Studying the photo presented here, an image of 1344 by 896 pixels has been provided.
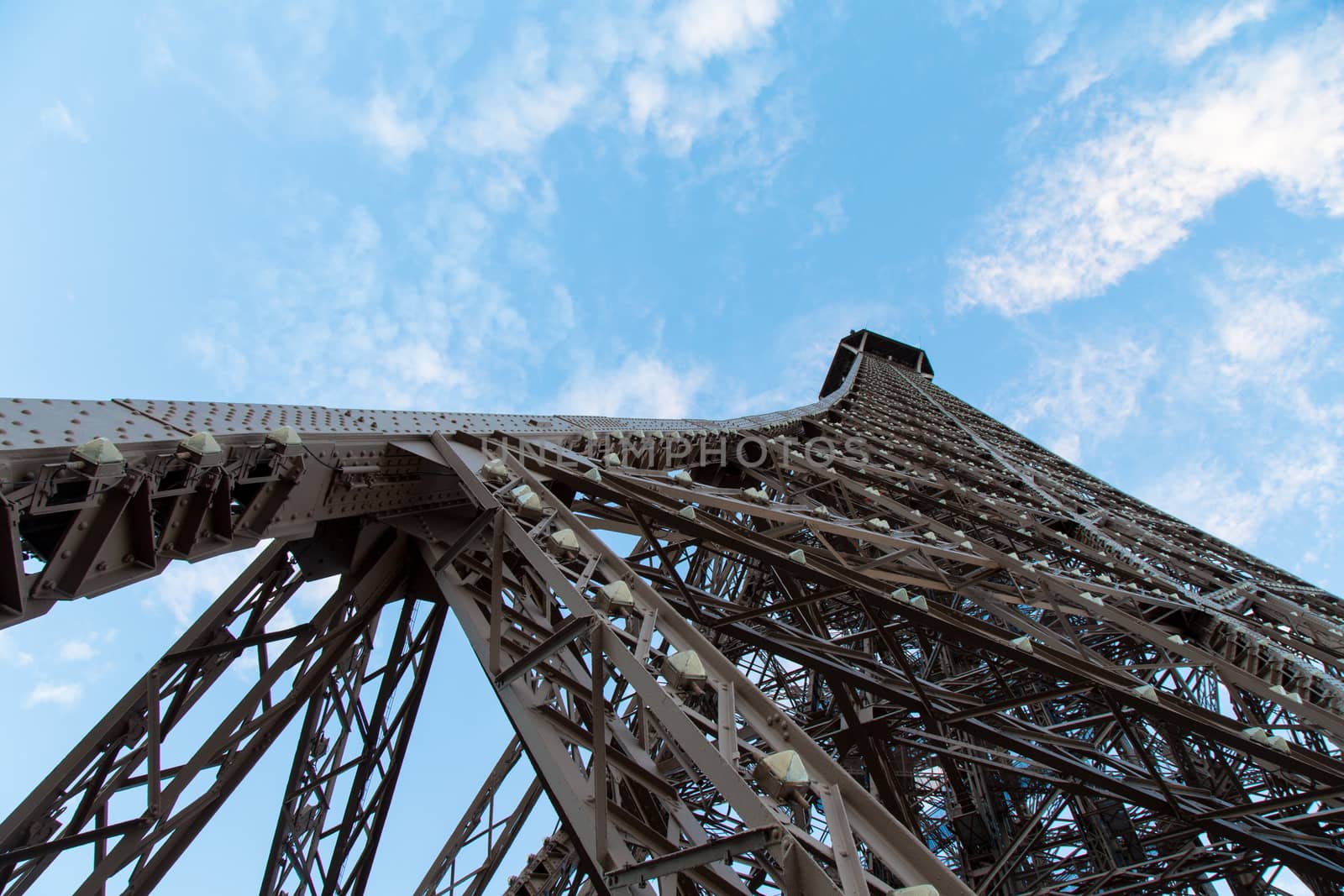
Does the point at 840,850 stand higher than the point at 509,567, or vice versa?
the point at 509,567

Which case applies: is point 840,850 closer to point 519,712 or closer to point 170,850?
point 519,712

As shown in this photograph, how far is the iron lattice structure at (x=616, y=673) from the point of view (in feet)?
11.7

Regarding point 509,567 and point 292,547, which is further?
point 292,547

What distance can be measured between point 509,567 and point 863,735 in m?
4.12

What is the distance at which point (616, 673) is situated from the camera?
6035mm

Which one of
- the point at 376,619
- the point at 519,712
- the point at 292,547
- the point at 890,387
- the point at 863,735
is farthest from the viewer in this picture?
the point at 890,387

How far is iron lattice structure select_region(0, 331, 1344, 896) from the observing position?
140 inches

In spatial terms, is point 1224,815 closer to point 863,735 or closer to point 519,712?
point 863,735

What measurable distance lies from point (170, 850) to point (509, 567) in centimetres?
278

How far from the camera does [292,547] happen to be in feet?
21.3

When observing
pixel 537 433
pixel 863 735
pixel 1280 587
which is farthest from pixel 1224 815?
pixel 1280 587

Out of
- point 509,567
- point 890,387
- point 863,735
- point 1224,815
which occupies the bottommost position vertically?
point 1224,815

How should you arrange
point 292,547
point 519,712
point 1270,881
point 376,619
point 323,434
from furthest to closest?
1. point 1270,881
2. point 376,619
3. point 292,547
4. point 323,434
5. point 519,712

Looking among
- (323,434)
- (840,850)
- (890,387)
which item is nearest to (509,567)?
(323,434)
